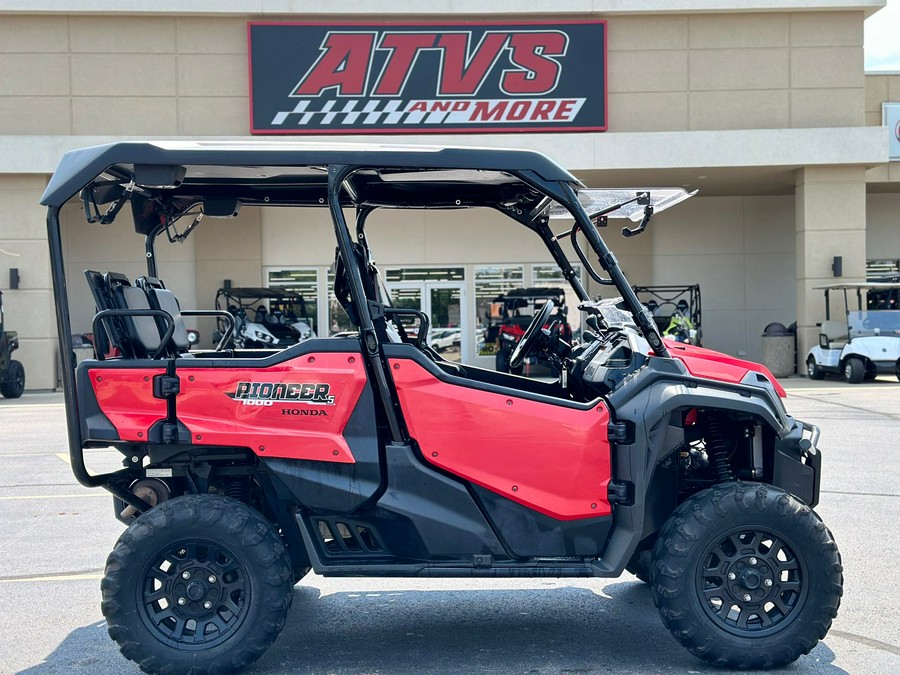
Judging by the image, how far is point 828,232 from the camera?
73.1 ft

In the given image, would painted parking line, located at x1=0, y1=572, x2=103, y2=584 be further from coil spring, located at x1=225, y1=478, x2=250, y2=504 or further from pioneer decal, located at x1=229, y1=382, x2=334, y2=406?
pioneer decal, located at x1=229, y1=382, x2=334, y2=406

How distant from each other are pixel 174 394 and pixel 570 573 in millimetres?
1921

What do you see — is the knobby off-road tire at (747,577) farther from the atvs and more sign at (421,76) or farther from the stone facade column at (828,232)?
the stone facade column at (828,232)

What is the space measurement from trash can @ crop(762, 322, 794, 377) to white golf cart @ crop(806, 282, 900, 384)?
3.51ft

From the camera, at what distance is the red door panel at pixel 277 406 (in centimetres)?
423

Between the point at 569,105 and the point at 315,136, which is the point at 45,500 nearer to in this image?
the point at 315,136

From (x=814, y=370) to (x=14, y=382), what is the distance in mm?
17040

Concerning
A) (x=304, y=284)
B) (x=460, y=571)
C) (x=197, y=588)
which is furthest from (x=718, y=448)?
(x=304, y=284)

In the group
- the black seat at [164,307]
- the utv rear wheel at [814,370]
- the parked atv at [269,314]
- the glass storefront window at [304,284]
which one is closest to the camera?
the black seat at [164,307]

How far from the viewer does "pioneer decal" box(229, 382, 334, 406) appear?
4.25 metres

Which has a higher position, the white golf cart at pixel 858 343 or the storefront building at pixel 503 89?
the storefront building at pixel 503 89

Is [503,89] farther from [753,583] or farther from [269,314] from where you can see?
[753,583]

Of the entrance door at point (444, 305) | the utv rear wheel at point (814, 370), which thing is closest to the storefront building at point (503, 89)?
the utv rear wheel at point (814, 370)

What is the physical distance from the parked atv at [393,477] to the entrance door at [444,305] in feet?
70.0
